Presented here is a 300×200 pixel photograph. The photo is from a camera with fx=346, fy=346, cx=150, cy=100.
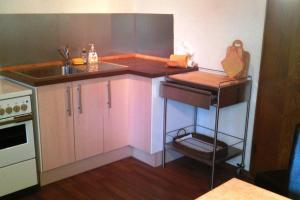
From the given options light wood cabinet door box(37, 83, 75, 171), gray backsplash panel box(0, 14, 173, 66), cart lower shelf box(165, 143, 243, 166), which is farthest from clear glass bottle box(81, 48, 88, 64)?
cart lower shelf box(165, 143, 243, 166)

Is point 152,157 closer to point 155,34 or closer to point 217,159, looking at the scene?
point 217,159

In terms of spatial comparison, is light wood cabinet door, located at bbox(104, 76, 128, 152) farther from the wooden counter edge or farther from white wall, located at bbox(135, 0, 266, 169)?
white wall, located at bbox(135, 0, 266, 169)

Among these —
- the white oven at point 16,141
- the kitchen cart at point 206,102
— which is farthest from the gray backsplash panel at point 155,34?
the white oven at point 16,141

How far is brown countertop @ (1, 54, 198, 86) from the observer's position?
2.69 meters

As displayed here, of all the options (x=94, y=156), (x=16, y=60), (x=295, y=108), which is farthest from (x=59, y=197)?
(x=295, y=108)

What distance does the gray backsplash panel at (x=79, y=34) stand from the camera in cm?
299

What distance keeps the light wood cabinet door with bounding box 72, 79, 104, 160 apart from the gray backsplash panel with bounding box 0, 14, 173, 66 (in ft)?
1.95

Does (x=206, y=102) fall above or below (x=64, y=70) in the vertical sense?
below

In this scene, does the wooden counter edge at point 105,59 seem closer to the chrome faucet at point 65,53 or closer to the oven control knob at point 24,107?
the chrome faucet at point 65,53

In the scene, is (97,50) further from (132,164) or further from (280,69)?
(280,69)

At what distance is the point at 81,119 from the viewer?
295 cm

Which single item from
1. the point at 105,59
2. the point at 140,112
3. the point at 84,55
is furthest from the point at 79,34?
the point at 140,112

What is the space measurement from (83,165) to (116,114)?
547 mm

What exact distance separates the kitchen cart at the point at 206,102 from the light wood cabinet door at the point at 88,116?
0.57m
